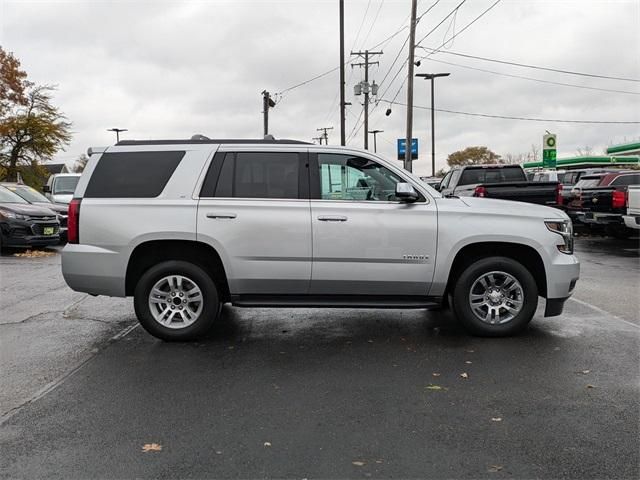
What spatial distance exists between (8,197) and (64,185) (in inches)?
229

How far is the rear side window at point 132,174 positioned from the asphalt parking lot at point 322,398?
1.53 m

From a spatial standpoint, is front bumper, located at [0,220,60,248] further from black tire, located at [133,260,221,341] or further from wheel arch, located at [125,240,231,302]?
black tire, located at [133,260,221,341]

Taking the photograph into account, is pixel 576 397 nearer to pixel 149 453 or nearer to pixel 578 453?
pixel 578 453

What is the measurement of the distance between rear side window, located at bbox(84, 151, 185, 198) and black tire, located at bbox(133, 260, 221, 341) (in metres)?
0.77

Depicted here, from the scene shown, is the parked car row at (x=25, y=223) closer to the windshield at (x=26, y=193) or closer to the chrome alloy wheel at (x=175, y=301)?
the windshield at (x=26, y=193)

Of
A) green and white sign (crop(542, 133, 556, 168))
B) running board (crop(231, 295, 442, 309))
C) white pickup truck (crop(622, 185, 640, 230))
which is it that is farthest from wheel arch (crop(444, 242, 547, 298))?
green and white sign (crop(542, 133, 556, 168))

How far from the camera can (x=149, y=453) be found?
3439 millimetres

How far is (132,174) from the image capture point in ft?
19.3

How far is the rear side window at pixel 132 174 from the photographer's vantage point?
19.2 ft

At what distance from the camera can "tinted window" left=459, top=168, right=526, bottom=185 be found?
1644 cm

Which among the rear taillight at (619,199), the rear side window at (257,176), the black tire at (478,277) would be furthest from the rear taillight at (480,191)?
the rear side window at (257,176)

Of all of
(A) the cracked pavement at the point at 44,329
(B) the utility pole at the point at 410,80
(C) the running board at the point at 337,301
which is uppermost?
(B) the utility pole at the point at 410,80

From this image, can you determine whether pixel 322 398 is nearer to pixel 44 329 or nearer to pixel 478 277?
pixel 478 277

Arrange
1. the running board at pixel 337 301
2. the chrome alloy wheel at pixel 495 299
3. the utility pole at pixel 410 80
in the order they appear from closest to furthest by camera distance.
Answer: the running board at pixel 337 301 → the chrome alloy wheel at pixel 495 299 → the utility pole at pixel 410 80
